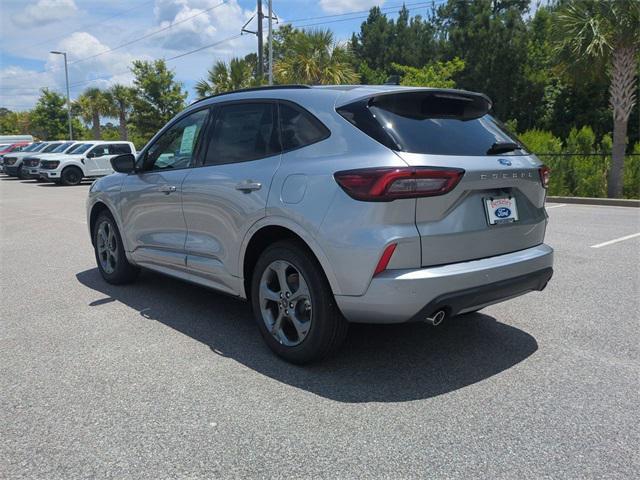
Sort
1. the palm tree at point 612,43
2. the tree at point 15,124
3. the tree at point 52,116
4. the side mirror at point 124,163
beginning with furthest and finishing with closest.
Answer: the tree at point 15,124, the tree at point 52,116, the palm tree at point 612,43, the side mirror at point 124,163

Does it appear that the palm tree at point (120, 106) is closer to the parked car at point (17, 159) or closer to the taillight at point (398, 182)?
the parked car at point (17, 159)

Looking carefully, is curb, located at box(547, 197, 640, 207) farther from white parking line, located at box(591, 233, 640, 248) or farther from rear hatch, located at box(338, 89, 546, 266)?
rear hatch, located at box(338, 89, 546, 266)

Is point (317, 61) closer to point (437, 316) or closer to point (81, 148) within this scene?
point (81, 148)

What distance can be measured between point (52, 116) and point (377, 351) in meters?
56.9

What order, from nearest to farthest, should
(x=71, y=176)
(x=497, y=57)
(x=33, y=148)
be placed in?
(x=71, y=176) < (x=33, y=148) < (x=497, y=57)

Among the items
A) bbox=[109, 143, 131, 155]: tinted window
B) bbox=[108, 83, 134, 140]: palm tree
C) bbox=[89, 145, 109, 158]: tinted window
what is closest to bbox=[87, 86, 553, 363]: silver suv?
bbox=[109, 143, 131, 155]: tinted window

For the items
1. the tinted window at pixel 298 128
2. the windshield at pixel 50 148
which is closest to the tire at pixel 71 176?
the windshield at pixel 50 148

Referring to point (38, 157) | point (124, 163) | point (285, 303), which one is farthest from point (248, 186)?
point (38, 157)

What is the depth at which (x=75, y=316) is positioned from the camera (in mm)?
4859

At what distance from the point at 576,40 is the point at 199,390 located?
1488cm

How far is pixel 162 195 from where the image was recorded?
479 centimetres

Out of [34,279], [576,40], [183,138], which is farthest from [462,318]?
[576,40]

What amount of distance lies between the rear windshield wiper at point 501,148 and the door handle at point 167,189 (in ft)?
8.26

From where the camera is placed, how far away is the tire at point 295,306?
3.40 m
